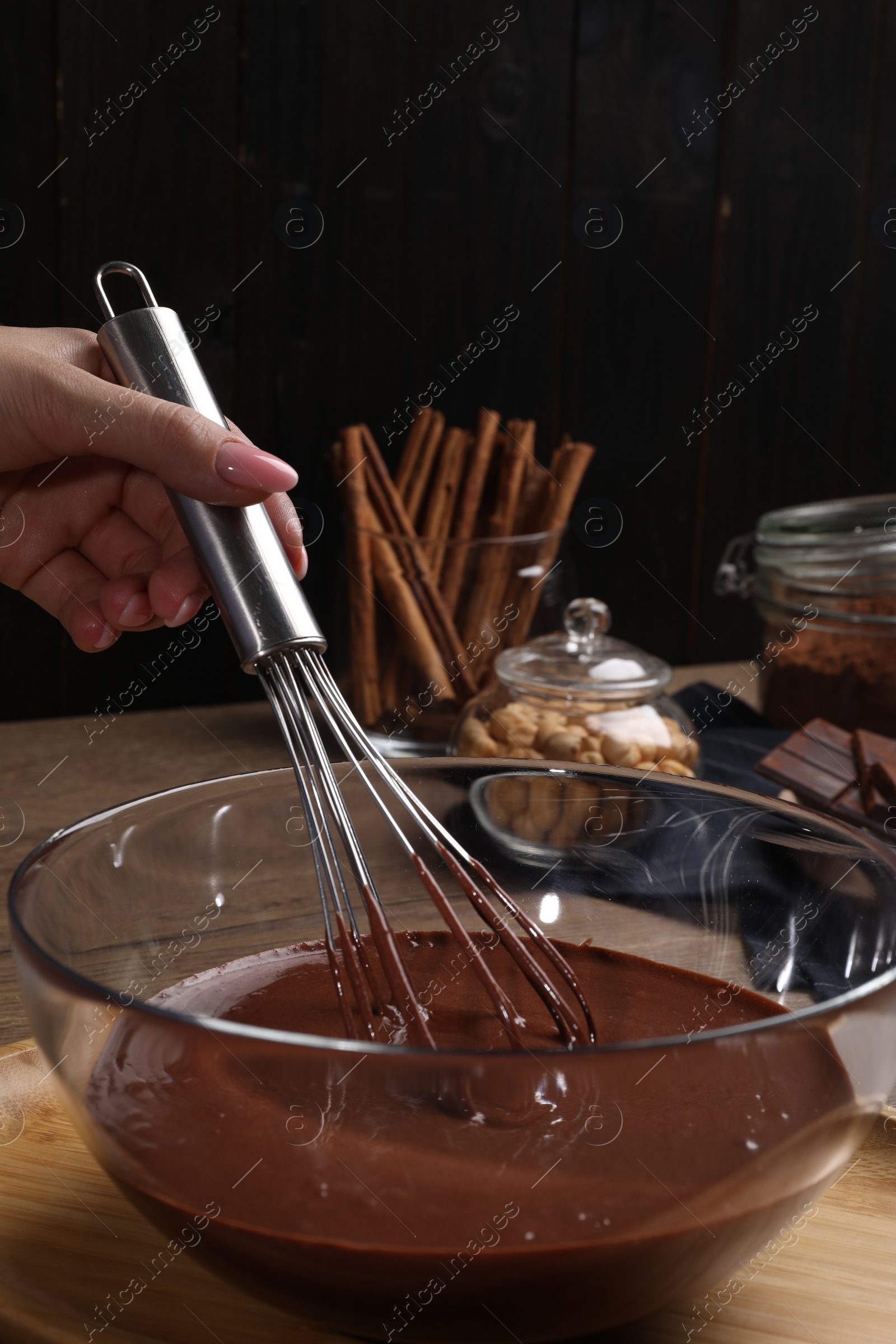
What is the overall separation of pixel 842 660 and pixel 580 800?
1.52 ft

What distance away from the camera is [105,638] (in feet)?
2.02

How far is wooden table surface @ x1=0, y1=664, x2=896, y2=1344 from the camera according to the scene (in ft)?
0.93

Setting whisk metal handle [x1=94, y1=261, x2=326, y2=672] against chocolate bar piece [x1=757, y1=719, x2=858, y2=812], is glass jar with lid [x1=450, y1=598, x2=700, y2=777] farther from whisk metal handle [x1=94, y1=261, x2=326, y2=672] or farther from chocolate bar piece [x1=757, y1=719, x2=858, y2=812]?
whisk metal handle [x1=94, y1=261, x2=326, y2=672]

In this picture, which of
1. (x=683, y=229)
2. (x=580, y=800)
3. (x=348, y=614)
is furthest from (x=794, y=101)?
(x=580, y=800)

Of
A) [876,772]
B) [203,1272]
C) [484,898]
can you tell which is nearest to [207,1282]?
[203,1272]

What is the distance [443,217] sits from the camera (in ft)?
3.25

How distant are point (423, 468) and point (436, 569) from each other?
8 centimetres

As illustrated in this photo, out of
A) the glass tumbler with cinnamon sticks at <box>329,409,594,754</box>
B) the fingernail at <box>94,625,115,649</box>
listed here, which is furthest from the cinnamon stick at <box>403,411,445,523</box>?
the fingernail at <box>94,625,115,649</box>

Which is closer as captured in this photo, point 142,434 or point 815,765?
point 142,434

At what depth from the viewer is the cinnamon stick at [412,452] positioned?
85 cm

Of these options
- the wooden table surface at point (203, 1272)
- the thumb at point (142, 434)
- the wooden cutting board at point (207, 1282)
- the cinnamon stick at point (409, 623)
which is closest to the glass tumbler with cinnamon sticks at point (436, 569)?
the cinnamon stick at point (409, 623)

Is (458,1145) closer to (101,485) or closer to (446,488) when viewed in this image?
(101,485)

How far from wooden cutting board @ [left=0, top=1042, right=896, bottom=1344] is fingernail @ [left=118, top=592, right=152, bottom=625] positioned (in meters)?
0.29

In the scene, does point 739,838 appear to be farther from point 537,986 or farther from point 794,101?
point 794,101
